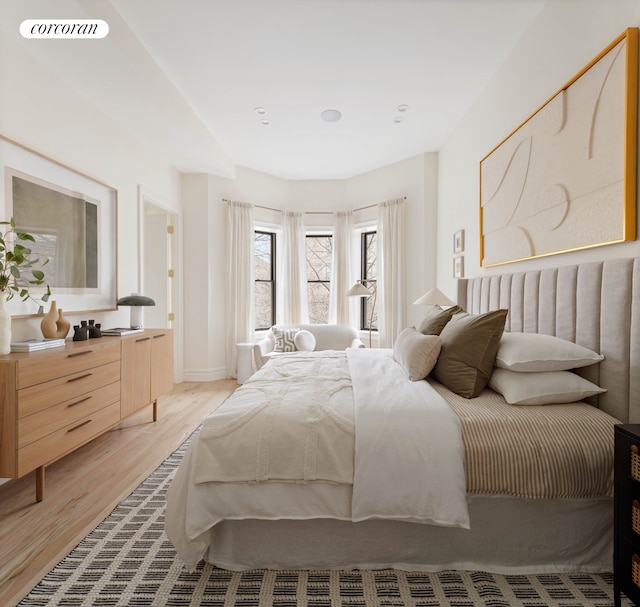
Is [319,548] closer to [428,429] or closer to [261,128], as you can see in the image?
A: [428,429]

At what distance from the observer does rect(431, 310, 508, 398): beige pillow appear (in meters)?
1.84

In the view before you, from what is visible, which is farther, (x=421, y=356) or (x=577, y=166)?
(x=421, y=356)

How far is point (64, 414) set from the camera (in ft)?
7.18

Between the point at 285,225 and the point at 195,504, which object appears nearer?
the point at 195,504

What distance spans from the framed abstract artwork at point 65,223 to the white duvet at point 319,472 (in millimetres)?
1837

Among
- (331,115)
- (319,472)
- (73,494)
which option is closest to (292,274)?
(331,115)

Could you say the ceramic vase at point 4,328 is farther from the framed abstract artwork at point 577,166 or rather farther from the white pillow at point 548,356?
the framed abstract artwork at point 577,166

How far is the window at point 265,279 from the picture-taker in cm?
559

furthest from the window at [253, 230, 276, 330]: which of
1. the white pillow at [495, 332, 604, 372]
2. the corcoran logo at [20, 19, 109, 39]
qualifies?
the white pillow at [495, 332, 604, 372]

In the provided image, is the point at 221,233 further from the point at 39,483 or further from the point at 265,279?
the point at 39,483

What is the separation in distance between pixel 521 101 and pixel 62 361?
3.49m

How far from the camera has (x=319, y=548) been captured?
1.49 metres

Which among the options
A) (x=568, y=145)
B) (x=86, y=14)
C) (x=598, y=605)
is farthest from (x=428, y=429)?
(x=86, y=14)

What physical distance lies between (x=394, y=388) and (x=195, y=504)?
1.06m
